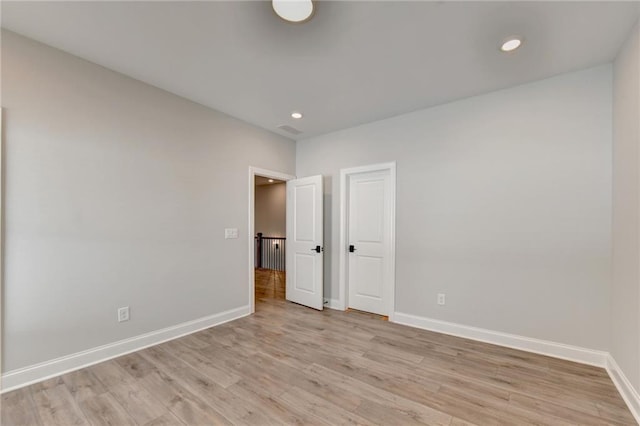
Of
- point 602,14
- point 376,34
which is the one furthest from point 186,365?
point 602,14

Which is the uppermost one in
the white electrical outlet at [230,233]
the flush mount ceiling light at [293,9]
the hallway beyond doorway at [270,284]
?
the flush mount ceiling light at [293,9]

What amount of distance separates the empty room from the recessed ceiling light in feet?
0.09

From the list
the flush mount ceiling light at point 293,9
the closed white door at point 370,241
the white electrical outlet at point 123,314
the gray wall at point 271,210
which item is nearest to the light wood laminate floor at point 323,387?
the white electrical outlet at point 123,314

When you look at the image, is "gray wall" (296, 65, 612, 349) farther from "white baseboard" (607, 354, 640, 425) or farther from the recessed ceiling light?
the recessed ceiling light

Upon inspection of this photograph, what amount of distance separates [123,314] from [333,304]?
2.70 meters

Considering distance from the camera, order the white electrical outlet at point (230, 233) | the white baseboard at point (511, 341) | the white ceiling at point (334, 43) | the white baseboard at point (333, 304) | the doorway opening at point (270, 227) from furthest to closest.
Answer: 1. the doorway opening at point (270, 227)
2. the white baseboard at point (333, 304)
3. the white electrical outlet at point (230, 233)
4. the white baseboard at point (511, 341)
5. the white ceiling at point (334, 43)

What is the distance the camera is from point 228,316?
11.9ft

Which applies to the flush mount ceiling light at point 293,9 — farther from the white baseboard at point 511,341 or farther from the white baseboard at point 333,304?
the white baseboard at point 333,304

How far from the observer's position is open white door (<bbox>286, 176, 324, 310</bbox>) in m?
4.14

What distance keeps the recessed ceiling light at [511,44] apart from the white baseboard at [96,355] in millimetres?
4152

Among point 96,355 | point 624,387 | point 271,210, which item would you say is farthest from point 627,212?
point 271,210

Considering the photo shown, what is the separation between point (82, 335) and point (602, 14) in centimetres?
489

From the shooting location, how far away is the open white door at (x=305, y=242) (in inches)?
163

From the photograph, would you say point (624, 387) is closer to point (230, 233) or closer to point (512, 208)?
point (512, 208)
